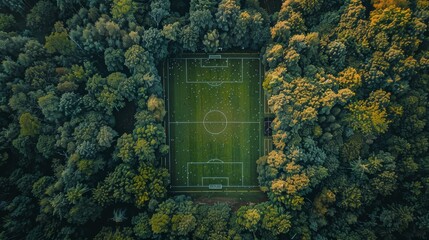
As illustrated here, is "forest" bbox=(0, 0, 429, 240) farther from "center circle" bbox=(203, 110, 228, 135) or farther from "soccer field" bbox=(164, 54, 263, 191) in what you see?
"center circle" bbox=(203, 110, 228, 135)

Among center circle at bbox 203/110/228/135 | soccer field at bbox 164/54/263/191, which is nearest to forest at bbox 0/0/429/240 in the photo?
soccer field at bbox 164/54/263/191

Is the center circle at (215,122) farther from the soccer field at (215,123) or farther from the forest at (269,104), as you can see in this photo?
the forest at (269,104)

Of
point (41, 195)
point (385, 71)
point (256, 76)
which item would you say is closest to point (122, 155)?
point (41, 195)

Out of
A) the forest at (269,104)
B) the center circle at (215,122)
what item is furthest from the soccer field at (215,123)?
the forest at (269,104)

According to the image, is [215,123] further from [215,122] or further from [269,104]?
[269,104]

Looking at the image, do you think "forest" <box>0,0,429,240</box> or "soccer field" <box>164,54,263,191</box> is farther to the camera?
"soccer field" <box>164,54,263,191</box>
